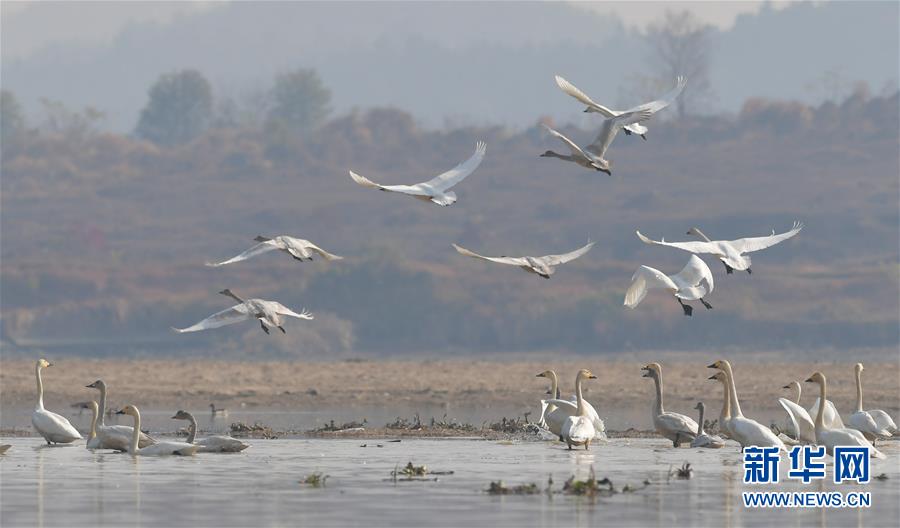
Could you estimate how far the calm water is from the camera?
1423 cm

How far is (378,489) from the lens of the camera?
53.4 ft

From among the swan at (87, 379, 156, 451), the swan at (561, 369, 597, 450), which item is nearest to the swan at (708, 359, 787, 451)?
the swan at (561, 369, 597, 450)

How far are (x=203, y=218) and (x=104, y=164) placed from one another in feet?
68.3

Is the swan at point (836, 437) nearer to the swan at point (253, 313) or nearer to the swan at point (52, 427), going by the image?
the swan at point (253, 313)

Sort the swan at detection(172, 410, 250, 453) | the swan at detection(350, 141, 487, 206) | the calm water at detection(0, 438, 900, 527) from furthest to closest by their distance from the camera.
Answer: the swan at detection(172, 410, 250, 453) → the swan at detection(350, 141, 487, 206) → the calm water at detection(0, 438, 900, 527)

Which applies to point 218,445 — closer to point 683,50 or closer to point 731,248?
point 731,248

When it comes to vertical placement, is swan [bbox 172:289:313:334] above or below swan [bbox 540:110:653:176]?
below

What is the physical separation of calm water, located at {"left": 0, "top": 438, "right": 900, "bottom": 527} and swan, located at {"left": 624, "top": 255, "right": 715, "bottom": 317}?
1742 mm

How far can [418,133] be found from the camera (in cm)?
11275

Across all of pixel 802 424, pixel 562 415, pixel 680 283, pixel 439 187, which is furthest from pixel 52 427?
pixel 802 424

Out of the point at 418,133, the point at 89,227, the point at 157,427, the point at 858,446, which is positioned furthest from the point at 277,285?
the point at 858,446

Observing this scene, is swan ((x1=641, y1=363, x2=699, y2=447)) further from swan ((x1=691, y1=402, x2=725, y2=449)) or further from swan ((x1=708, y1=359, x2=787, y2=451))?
swan ((x1=708, y1=359, x2=787, y2=451))

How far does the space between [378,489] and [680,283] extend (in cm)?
545

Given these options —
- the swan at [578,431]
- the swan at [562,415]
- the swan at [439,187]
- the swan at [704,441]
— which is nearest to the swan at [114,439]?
the swan at [439,187]
